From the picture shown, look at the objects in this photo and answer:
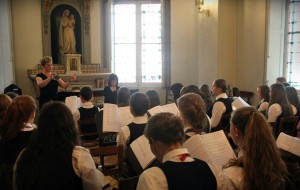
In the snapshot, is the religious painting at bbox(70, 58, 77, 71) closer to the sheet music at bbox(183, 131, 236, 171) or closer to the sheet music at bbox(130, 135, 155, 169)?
the sheet music at bbox(130, 135, 155, 169)

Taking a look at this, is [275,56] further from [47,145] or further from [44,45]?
[47,145]

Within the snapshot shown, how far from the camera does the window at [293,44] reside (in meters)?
7.64

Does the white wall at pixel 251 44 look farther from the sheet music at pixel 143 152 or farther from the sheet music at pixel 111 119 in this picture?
the sheet music at pixel 143 152

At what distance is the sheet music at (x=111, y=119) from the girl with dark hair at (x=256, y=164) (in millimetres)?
1857

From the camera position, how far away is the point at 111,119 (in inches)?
138

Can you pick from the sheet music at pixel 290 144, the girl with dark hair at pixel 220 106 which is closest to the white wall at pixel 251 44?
the girl with dark hair at pixel 220 106

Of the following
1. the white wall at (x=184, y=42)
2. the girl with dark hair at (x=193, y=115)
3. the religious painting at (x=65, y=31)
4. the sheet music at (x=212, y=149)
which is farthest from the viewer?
the white wall at (x=184, y=42)

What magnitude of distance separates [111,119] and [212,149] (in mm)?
1573

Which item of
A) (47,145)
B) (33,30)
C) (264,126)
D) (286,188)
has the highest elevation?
(33,30)

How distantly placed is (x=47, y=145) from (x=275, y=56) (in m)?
6.64

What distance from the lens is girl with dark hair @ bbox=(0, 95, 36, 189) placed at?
2430 mm

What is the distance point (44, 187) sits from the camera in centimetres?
185

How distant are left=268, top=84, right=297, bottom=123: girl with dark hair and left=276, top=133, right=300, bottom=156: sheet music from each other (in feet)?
5.91

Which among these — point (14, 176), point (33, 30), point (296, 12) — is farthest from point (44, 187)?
point (33, 30)
